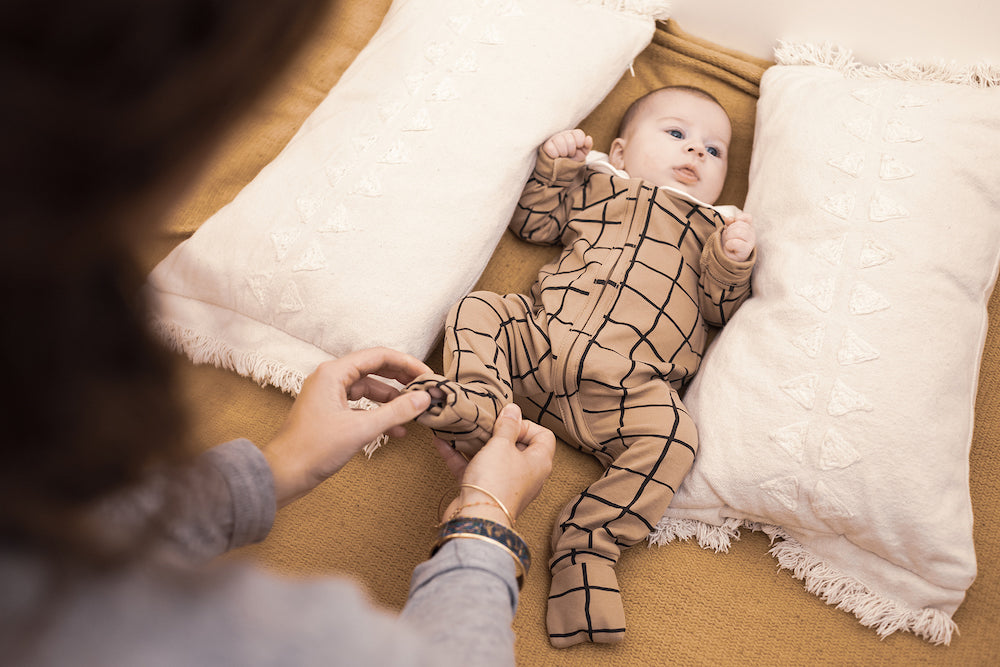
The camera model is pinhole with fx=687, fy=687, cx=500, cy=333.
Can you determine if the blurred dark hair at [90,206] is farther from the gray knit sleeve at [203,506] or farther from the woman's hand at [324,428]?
the woman's hand at [324,428]

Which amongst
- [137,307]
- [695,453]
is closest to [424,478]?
[695,453]

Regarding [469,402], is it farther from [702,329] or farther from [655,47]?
[655,47]

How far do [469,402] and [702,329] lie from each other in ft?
1.78

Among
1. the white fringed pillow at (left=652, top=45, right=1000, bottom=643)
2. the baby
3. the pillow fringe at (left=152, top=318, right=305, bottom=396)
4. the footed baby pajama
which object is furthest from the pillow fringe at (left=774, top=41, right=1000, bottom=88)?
the pillow fringe at (left=152, top=318, right=305, bottom=396)

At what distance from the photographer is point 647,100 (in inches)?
59.0

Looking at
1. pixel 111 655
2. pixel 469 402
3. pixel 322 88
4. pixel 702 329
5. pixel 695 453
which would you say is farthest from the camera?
pixel 322 88

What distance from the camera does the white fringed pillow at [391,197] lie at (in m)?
Result: 1.21

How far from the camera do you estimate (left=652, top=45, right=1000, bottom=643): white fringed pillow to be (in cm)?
107

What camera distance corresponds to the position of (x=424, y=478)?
1.20 m

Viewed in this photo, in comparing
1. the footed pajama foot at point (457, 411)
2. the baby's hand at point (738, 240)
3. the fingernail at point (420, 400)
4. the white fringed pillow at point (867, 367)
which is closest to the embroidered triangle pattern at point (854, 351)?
the white fringed pillow at point (867, 367)

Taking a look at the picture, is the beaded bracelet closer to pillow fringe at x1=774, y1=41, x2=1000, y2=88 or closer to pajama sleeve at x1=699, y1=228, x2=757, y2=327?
pajama sleeve at x1=699, y1=228, x2=757, y2=327

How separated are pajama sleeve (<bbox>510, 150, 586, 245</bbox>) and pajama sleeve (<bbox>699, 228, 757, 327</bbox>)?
305mm

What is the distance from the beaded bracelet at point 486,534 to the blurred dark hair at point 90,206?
1.31 feet

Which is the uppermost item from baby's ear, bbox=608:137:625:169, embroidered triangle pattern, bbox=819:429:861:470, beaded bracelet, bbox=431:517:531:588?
baby's ear, bbox=608:137:625:169
